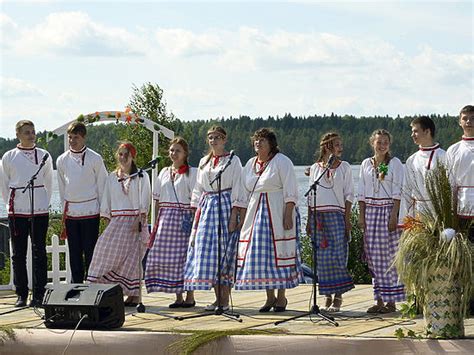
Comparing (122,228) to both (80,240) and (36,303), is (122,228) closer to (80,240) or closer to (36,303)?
(80,240)

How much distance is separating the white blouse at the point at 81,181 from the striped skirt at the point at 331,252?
6.04ft

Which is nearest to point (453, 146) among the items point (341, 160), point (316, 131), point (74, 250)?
point (341, 160)

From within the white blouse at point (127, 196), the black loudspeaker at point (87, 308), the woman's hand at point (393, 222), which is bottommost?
the black loudspeaker at point (87, 308)

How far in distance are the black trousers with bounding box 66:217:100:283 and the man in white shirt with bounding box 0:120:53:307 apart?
23cm

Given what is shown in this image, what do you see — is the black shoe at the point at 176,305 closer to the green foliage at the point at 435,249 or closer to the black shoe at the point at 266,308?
the black shoe at the point at 266,308

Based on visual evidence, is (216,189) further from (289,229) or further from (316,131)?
(316,131)

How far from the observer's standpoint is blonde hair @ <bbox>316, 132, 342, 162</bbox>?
834 centimetres

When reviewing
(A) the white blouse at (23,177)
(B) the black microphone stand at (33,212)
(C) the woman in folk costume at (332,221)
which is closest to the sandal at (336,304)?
(C) the woman in folk costume at (332,221)

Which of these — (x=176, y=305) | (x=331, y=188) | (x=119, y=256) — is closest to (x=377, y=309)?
(x=331, y=188)

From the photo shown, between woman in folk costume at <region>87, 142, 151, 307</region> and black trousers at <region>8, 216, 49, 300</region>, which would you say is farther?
black trousers at <region>8, 216, 49, 300</region>

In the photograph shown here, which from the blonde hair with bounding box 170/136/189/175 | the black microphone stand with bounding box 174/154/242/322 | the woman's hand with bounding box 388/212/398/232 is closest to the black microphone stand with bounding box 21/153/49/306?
the blonde hair with bounding box 170/136/189/175

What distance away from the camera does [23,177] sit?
9109 millimetres

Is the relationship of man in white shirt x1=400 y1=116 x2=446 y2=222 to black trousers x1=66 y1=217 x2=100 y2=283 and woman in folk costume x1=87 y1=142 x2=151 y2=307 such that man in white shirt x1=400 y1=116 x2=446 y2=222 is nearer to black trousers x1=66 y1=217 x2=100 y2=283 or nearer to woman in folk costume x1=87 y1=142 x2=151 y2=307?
woman in folk costume x1=87 y1=142 x2=151 y2=307

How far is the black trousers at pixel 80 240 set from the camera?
361 inches
